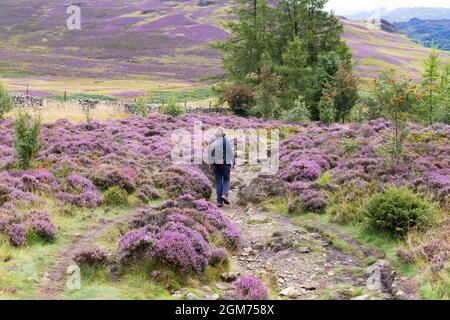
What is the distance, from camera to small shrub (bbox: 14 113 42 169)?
1800cm

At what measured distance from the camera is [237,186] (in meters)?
20.9

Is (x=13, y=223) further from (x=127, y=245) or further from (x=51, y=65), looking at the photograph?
(x=51, y=65)

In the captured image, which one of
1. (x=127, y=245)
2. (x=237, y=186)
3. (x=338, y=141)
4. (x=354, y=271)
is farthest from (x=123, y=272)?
(x=338, y=141)

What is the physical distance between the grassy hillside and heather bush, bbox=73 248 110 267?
191ft

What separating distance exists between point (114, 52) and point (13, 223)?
4749 inches

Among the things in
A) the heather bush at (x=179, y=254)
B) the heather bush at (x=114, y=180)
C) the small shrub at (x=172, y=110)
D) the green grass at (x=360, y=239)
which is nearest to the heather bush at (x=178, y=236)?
the heather bush at (x=179, y=254)

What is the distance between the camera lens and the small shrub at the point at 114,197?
16547 millimetres

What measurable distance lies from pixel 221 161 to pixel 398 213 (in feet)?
23.9

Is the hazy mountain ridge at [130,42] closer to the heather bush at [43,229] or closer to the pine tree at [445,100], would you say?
the pine tree at [445,100]

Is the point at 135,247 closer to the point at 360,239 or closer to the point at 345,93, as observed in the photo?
the point at 360,239

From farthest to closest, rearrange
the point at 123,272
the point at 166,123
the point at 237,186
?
the point at 166,123, the point at 237,186, the point at 123,272

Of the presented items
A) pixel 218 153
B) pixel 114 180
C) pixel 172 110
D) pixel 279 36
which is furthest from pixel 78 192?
pixel 279 36

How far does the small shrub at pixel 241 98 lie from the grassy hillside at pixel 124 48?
2880 centimetres

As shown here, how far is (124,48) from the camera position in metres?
130
